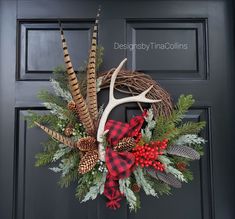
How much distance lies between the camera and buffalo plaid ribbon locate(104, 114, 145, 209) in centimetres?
101

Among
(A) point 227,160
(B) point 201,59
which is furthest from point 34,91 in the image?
(A) point 227,160

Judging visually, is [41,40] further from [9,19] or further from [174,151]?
[174,151]

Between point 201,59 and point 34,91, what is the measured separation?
28.5 inches

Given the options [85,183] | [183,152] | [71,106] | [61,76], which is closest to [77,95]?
[71,106]

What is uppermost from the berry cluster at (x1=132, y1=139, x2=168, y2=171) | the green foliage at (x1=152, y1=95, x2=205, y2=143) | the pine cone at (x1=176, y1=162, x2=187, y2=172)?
the green foliage at (x1=152, y1=95, x2=205, y2=143)

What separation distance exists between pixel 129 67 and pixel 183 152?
425 mm

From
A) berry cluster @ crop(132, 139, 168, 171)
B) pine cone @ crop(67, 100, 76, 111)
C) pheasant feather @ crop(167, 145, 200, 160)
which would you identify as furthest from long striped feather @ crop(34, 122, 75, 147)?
pheasant feather @ crop(167, 145, 200, 160)

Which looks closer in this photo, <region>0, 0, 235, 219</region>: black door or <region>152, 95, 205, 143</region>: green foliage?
<region>152, 95, 205, 143</region>: green foliage

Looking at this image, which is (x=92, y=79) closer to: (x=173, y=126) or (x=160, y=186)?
(x=173, y=126)

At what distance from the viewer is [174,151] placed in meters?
1.07

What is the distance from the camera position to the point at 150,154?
3.37ft

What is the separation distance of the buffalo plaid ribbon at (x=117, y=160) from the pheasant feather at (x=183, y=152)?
140mm

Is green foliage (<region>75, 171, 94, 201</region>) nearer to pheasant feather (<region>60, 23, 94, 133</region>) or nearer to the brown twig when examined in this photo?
pheasant feather (<region>60, 23, 94, 133</region>)

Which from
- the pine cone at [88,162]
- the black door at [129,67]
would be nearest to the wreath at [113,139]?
the pine cone at [88,162]
